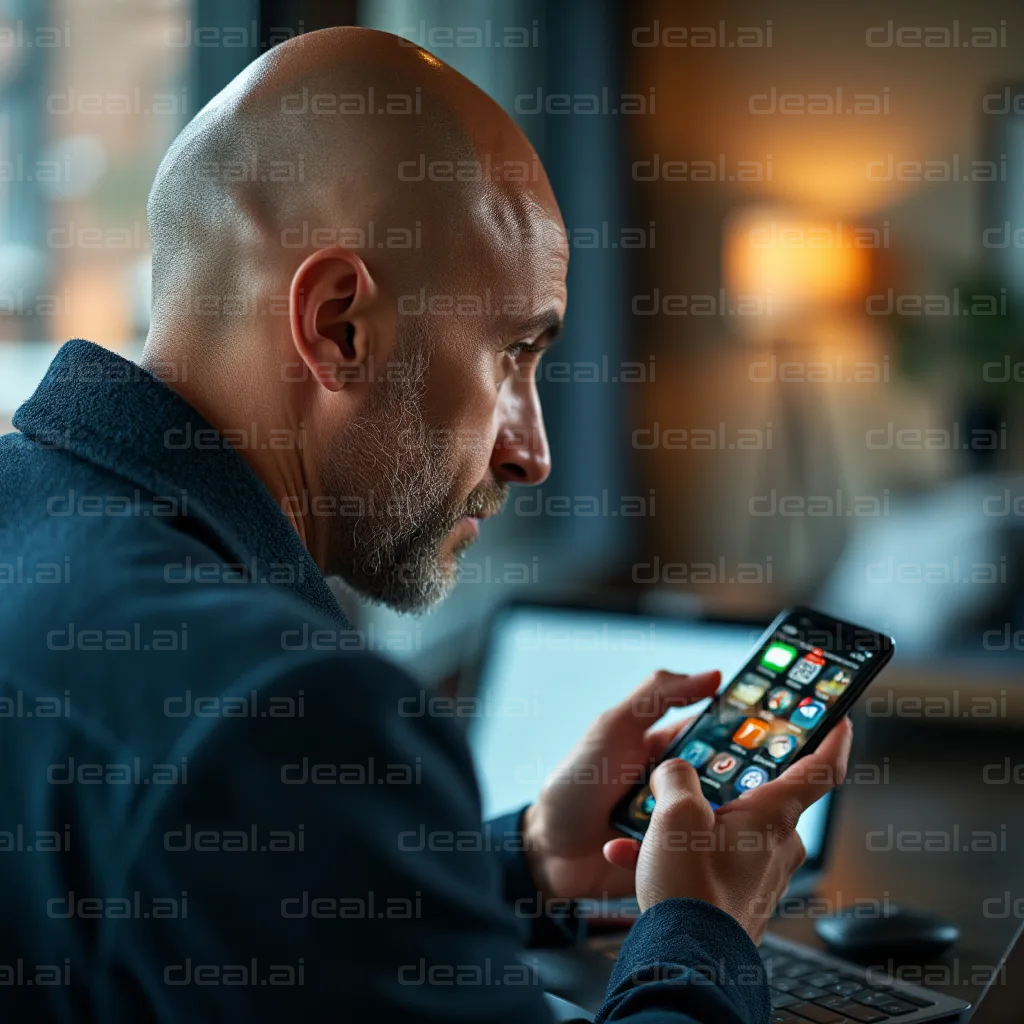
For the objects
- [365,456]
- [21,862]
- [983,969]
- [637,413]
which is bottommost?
[637,413]

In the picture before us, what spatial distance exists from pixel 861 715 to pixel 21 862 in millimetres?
1468

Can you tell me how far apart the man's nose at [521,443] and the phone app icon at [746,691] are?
21 centimetres

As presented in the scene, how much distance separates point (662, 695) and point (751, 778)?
0.13 m

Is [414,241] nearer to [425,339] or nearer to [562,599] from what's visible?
[425,339]

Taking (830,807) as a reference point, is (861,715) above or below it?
below

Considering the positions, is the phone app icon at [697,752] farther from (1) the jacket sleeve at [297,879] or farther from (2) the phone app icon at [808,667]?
(1) the jacket sleeve at [297,879]

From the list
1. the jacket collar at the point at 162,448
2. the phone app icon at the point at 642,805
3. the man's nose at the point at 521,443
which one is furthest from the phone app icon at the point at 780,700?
the jacket collar at the point at 162,448

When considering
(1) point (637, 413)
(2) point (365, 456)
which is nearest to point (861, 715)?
(2) point (365, 456)

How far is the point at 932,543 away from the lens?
318 cm

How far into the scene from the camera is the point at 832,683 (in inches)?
35.7

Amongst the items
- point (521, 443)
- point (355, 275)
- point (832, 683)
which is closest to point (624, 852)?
point (832, 683)

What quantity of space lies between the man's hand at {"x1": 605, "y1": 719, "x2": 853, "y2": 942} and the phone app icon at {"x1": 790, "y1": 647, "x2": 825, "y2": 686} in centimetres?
9

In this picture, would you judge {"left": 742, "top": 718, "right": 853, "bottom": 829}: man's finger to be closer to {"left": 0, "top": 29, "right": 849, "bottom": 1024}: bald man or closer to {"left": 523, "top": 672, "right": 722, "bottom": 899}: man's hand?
{"left": 0, "top": 29, "right": 849, "bottom": 1024}: bald man

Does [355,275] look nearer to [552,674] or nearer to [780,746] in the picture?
[780,746]
